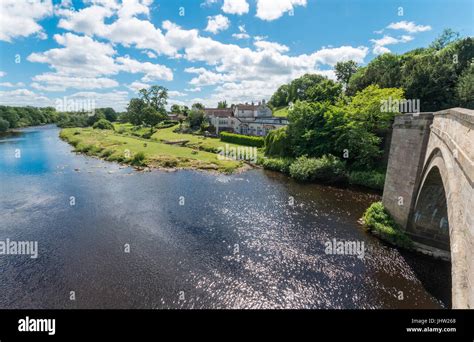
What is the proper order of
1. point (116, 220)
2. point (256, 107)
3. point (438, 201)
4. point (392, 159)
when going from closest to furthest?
point (438, 201) → point (392, 159) → point (116, 220) → point (256, 107)

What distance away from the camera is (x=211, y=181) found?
107ft

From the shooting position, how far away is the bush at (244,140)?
51.3 m

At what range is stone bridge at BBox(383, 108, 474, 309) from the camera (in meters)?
6.88

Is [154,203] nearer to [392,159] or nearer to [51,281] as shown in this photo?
[51,281]

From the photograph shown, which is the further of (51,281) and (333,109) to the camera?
(333,109)

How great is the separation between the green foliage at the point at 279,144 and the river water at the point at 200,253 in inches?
458

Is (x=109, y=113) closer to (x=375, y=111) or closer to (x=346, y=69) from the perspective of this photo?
(x=346, y=69)

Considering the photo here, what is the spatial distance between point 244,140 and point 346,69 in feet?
171

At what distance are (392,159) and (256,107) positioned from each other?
76416 mm

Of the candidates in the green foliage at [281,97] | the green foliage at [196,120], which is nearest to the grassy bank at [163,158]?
the green foliage at [196,120]

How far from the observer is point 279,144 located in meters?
40.8

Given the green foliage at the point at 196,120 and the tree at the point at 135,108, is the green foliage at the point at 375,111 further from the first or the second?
the tree at the point at 135,108

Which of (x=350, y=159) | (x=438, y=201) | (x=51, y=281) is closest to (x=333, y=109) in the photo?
(x=350, y=159)
